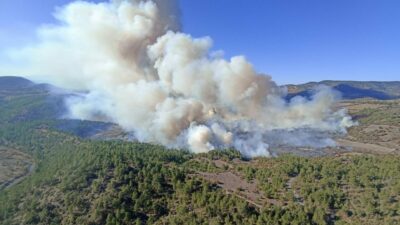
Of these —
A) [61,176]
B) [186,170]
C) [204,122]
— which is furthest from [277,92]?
[61,176]

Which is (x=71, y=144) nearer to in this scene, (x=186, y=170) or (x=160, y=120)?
(x=160, y=120)

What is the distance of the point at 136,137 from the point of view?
144 metres

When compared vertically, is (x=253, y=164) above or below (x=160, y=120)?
below

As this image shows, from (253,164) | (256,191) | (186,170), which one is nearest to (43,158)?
(186,170)

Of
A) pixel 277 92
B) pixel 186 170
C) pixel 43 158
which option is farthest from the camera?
pixel 277 92

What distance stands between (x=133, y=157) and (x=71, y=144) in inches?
1600

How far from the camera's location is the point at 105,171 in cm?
8231

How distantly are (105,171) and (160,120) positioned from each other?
4455cm

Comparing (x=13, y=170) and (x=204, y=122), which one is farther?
(x=204, y=122)

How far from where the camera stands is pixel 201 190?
7262cm

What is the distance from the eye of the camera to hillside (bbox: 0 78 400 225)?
62.4m

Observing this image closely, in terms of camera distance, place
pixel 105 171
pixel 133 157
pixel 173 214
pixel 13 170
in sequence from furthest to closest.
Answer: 1. pixel 13 170
2. pixel 133 157
3. pixel 105 171
4. pixel 173 214

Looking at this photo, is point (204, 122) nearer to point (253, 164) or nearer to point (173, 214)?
point (253, 164)

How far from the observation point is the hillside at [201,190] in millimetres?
62438
